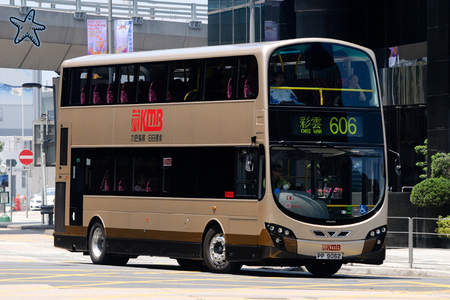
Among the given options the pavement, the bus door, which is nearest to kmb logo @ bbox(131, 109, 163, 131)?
the bus door

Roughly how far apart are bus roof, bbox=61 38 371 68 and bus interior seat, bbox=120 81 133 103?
505mm

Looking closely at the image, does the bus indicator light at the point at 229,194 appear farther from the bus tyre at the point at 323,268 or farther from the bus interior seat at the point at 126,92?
the bus interior seat at the point at 126,92

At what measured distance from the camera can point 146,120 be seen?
2073 centimetres

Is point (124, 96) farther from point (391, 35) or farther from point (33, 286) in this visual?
point (391, 35)

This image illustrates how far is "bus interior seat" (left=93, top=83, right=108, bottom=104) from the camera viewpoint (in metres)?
21.8

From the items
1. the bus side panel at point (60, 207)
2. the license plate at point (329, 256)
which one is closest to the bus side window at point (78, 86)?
the bus side panel at point (60, 207)

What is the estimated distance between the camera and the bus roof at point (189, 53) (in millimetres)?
18641

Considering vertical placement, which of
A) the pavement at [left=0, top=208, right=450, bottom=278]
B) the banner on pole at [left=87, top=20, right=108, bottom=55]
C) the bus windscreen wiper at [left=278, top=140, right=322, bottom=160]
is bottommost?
the pavement at [left=0, top=208, right=450, bottom=278]

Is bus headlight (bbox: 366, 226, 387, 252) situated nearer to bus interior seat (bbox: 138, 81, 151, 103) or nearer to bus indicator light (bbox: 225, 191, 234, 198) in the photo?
bus indicator light (bbox: 225, 191, 234, 198)

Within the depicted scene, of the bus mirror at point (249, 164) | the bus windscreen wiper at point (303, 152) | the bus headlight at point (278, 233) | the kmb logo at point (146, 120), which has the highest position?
the kmb logo at point (146, 120)

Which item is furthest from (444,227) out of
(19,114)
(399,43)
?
(19,114)

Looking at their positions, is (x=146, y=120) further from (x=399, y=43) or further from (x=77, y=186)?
(x=399, y=43)

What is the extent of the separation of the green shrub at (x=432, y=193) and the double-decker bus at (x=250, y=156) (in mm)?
9015

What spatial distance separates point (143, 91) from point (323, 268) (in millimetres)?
5139
